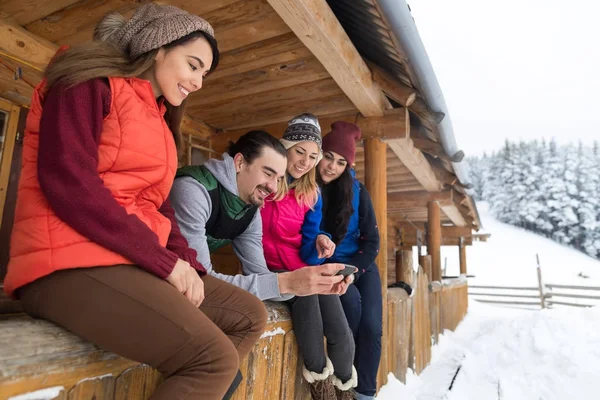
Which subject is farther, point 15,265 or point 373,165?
point 373,165

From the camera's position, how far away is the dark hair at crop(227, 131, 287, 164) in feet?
7.42

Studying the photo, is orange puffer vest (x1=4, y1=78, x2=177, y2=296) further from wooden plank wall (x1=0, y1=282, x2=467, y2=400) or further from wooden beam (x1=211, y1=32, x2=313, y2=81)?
wooden beam (x1=211, y1=32, x2=313, y2=81)

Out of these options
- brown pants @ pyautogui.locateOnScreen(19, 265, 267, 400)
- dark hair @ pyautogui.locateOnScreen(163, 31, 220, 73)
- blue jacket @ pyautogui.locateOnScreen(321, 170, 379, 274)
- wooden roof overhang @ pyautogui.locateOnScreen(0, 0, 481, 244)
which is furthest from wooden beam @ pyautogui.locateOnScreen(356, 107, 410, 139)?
brown pants @ pyautogui.locateOnScreen(19, 265, 267, 400)

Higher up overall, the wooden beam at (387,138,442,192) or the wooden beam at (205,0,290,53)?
the wooden beam at (205,0,290,53)

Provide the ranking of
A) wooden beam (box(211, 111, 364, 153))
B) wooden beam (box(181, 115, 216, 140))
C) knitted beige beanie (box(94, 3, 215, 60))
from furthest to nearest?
1. wooden beam (box(181, 115, 216, 140))
2. wooden beam (box(211, 111, 364, 153))
3. knitted beige beanie (box(94, 3, 215, 60))

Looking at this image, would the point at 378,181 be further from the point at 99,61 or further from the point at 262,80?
the point at 99,61

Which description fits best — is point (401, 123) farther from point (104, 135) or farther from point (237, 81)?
point (104, 135)

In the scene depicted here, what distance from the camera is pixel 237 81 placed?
3918 mm

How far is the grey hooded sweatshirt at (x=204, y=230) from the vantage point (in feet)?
6.10

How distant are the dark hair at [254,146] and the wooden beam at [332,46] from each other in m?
0.91

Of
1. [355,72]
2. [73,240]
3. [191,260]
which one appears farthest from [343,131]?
[73,240]

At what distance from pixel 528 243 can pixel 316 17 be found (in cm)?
5346

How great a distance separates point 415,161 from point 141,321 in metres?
5.31

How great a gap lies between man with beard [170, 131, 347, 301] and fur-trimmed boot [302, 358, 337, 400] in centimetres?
55
